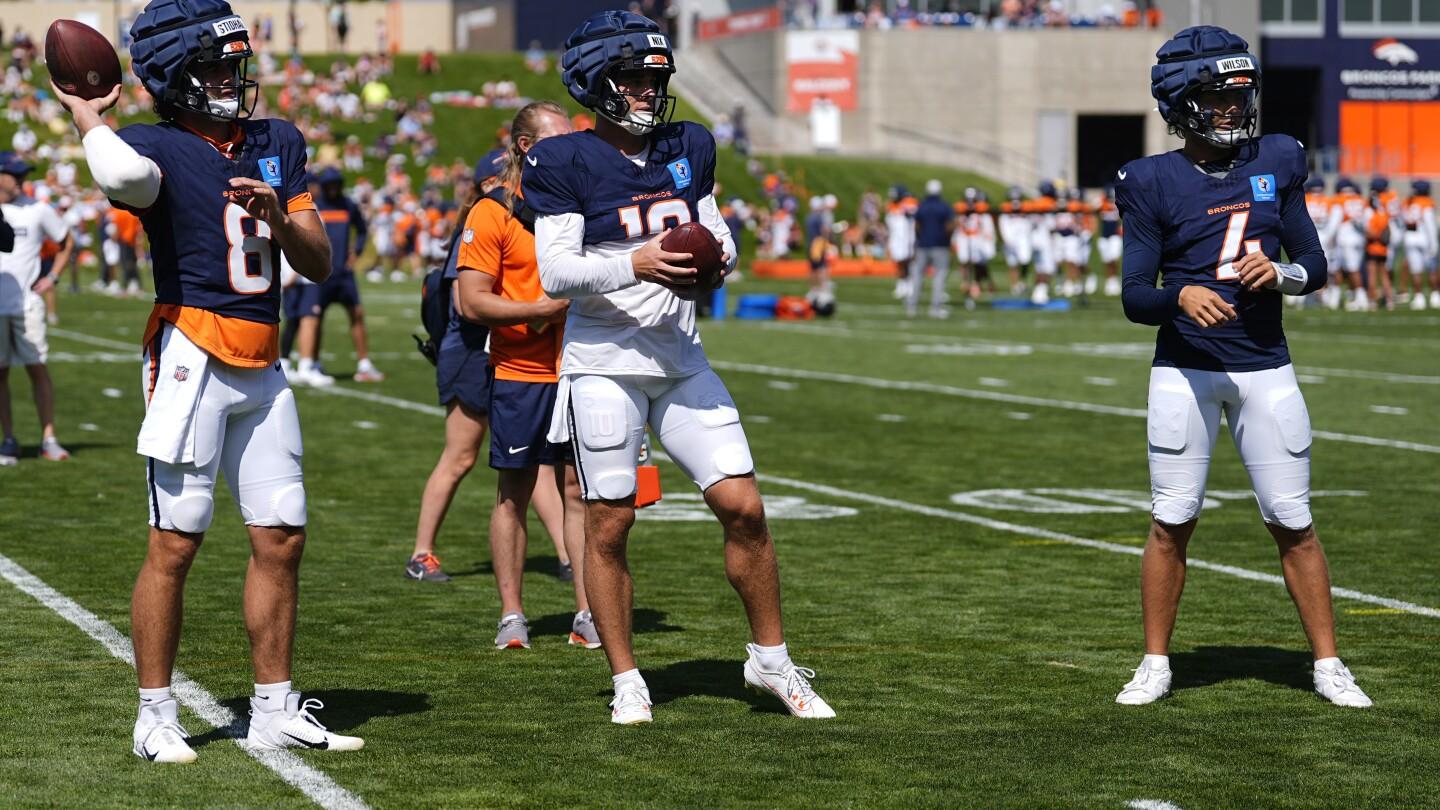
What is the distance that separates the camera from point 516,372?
778 centimetres

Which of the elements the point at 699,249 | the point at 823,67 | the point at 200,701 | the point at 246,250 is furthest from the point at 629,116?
the point at 823,67

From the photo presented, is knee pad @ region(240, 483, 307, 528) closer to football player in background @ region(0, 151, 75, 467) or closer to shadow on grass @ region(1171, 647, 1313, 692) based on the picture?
shadow on grass @ region(1171, 647, 1313, 692)

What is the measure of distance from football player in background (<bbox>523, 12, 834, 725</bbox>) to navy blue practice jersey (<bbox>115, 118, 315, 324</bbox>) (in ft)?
2.67

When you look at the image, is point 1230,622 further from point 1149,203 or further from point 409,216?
point 409,216

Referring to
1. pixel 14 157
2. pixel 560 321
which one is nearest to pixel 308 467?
pixel 14 157

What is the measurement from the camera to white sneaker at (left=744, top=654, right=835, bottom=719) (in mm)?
6344

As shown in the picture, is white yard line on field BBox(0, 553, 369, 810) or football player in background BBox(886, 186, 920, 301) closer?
white yard line on field BBox(0, 553, 369, 810)

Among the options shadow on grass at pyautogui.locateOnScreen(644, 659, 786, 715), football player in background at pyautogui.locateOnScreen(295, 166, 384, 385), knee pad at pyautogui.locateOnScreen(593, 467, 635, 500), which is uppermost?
football player in background at pyautogui.locateOnScreen(295, 166, 384, 385)

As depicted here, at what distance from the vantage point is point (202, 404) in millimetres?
5676

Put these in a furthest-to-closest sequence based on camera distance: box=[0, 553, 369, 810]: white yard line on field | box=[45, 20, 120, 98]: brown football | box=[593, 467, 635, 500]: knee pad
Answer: box=[593, 467, 635, 500]: knee pad, box=[45, 20, 120, 98]: brown football, box=[0, 553, 369, 810]: white yard line on field

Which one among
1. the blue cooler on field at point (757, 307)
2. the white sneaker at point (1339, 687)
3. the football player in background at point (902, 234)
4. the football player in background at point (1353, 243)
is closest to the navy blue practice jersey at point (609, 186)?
the white sneaker at point (1339, 687)

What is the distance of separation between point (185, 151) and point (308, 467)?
8075 mm

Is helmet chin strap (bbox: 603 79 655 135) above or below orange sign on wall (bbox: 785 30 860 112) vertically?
below

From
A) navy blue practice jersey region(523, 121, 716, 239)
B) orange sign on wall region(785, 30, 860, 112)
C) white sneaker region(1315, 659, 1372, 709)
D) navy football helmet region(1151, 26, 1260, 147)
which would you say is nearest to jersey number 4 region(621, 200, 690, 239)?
navy blue practice jersey region(523, 121, 716, 239)
